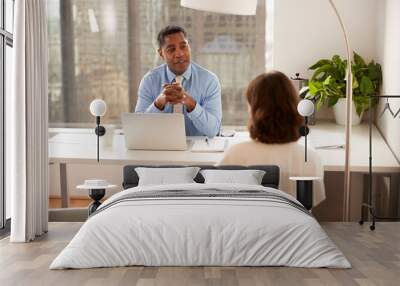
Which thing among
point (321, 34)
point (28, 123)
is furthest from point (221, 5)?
point (28, 123)

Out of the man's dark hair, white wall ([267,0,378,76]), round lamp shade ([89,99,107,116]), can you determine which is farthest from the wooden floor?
the man's dark hair

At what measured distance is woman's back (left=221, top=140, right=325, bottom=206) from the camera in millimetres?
6555

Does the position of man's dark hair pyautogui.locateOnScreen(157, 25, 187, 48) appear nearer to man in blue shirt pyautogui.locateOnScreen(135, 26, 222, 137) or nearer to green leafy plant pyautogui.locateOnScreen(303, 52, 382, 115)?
man in blue shirt pyautogui.locateOnScreen(135, 26, 222, 137)

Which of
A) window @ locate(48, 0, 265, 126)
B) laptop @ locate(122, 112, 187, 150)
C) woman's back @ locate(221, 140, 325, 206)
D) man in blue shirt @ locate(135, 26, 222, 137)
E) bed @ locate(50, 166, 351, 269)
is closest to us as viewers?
bed @ locate(50, 166, 351, 269)

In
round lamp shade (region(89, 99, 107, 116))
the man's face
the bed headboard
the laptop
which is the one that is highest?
the man's face

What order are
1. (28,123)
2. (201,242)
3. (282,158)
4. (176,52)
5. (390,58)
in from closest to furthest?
(201,242)
(28,123)
(282,158)
(390,58)
(176,52)

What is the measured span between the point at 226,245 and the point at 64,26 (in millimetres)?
4686

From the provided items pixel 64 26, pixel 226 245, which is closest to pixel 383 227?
pixel 226 245

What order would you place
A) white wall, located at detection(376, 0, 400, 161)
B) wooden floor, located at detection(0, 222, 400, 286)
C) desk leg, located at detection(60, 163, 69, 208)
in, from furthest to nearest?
desk leg, located at detection(60, 163, 69, 208)
white wall, located at detection(376, 0, 400, 161)
wooden floor, located at detection(0, 222, 400, 286)

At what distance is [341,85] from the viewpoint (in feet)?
24.0

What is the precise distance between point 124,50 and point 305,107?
2.63 m

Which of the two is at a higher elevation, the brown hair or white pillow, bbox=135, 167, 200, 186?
the brown hair

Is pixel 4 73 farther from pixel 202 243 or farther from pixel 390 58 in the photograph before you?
pixel 390 58

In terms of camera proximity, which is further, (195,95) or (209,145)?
(195,95)
